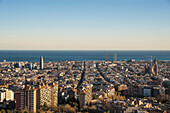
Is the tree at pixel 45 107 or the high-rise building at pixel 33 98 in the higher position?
the high-rise building at pixel 33 98

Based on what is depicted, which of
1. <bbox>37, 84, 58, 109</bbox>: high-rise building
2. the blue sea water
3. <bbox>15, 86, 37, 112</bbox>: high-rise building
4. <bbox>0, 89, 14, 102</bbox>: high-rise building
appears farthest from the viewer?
the blue sea water

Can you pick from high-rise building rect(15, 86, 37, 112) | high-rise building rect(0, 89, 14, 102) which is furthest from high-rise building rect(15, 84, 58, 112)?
high-rise building rect(0, 89, 14, 102)

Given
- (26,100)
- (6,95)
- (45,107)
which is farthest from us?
(6,95)

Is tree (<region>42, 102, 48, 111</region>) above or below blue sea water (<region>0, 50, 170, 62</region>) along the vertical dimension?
below

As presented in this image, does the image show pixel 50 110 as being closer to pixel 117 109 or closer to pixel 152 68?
pixel 117 109

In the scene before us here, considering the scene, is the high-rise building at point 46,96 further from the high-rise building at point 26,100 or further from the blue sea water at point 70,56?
the blue sea water at point 70,56

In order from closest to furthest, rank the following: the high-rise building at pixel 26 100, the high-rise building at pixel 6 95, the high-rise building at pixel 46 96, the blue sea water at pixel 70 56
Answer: the high-rise building at pixel 26 100 < the high-rise building at pixel 46 96 < the high-rise building at pixel 6 95 < the blue sea water at pixel 70 56

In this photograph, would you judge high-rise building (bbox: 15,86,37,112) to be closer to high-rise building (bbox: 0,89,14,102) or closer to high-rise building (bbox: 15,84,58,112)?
high-rise building (bbox: 15,84,58,112)

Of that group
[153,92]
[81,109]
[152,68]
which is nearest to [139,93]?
[153,92]

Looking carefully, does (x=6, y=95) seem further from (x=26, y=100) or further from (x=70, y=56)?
(x=70, y=56)

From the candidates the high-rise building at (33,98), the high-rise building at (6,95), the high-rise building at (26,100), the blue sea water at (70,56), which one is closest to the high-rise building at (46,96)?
the high-rise building at (33,98)

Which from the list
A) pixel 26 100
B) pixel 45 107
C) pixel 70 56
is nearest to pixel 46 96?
pixel 45 107
